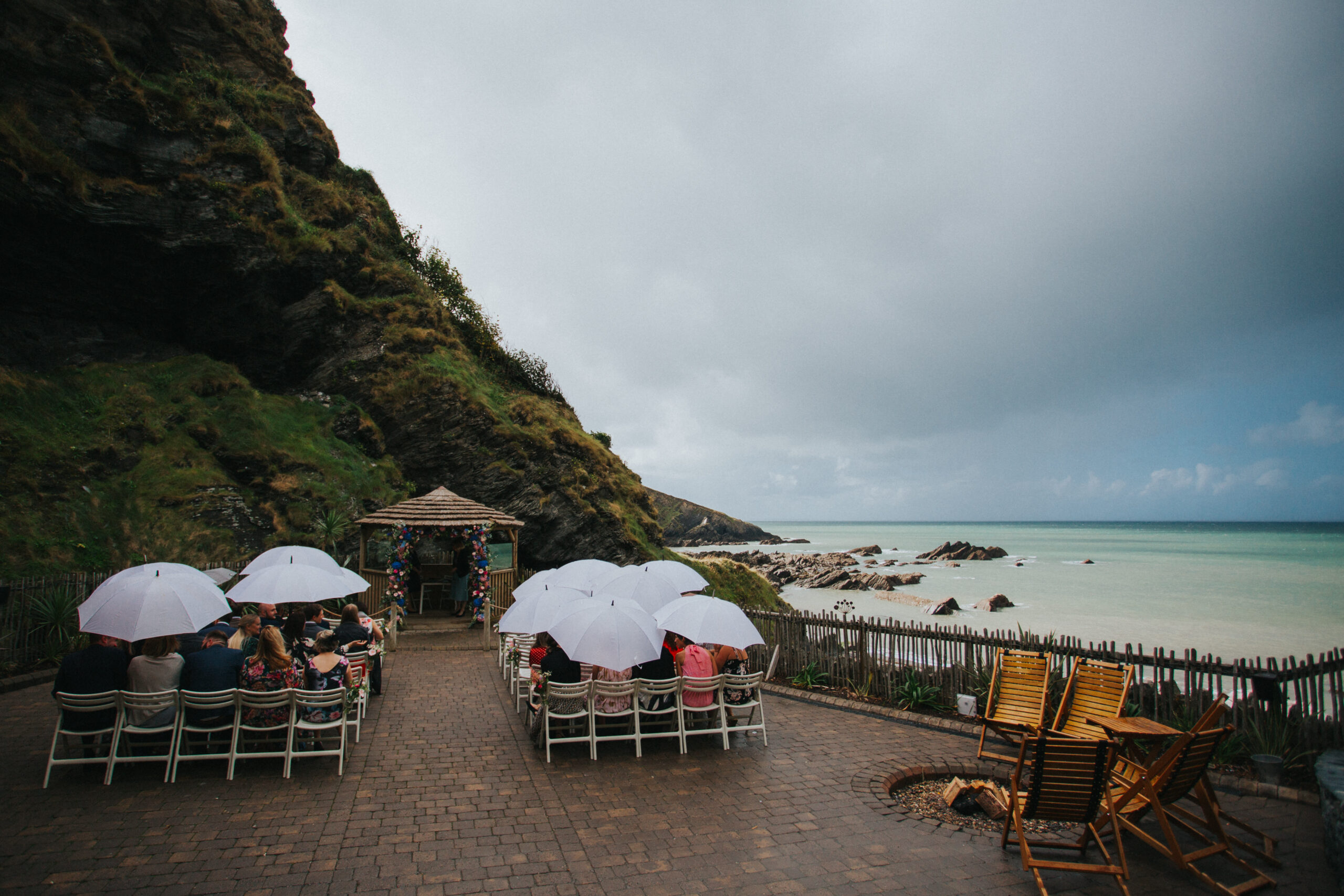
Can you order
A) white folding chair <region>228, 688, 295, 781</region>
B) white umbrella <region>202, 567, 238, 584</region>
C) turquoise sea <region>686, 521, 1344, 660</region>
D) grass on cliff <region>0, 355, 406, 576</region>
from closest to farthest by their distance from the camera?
white folding chair <region>228, 688, 295, 781</region>
white umbrella <region>202, 567, 238, 584</region>
grass on cliff <region>0, 355, 406, 576</region>
turquoise sea <region>686, 521, 1344, 660</region>

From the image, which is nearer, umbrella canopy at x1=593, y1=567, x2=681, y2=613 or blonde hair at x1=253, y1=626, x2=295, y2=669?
blonde hair at x1=253, y1=626, x2=295, y2=669

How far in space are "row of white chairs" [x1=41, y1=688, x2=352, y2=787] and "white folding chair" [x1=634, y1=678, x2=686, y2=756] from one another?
3.11 metres

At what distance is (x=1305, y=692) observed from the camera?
683 cm

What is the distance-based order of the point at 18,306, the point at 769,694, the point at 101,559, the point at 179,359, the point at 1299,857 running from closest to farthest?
the point at 1299,857 < the point at 769,694 < the point at 101,559 < the point at 18,306 < the point at 179,359

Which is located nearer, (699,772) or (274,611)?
(699,772)

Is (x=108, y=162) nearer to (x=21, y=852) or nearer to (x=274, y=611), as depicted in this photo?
(x=274, y=611)

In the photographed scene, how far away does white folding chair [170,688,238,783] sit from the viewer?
6180 millimetres

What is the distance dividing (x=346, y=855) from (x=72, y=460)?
720 inches

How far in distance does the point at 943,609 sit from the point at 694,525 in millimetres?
57915

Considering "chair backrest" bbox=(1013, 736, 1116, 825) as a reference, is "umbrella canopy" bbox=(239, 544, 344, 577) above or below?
above

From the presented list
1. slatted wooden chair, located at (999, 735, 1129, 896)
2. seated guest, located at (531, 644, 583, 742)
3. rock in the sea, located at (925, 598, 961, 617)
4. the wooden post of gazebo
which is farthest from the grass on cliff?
rock in the sea, located at (925, 598, 961, 617)

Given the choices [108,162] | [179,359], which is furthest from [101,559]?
[108,162]

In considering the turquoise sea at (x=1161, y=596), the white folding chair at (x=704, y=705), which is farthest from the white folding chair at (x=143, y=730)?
the turquoise sea at (x=1161, y=596)

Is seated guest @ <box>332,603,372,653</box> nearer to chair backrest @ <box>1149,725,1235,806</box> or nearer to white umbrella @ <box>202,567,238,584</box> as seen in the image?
white umbrella @ <box>202,567,238,584</box>
